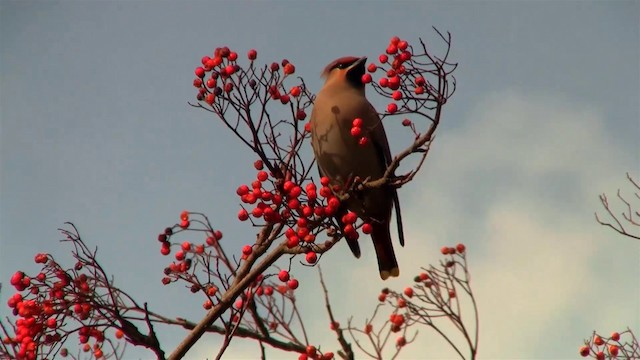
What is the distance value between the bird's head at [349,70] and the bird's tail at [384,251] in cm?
103

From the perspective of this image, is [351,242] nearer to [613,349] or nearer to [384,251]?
[384,251]

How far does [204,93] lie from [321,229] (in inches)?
36.6

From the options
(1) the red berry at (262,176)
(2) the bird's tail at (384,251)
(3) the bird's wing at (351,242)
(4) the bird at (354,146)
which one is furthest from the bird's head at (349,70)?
(1) the red berry at (262,176)

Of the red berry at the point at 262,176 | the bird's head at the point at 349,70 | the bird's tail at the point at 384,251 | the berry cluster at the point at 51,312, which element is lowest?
the berry cluster at the point at 51,312

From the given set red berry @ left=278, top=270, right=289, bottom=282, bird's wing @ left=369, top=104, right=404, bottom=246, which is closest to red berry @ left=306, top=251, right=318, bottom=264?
red berry @ left=278, top=270, right=289, bottom=282

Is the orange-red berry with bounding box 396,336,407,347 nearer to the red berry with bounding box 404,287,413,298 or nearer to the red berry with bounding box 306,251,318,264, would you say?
the red berry with bounding box 404,287,413,298

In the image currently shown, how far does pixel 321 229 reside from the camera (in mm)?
3219

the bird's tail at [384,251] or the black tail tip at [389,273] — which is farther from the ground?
the bird's tail at [384,251]

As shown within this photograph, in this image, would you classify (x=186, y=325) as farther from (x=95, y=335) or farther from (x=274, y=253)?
(x=274, y=253)

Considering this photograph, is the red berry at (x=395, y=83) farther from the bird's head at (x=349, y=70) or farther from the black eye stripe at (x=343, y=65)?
the black eye stripe at (x=343, y=65)

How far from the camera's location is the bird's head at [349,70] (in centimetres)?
480

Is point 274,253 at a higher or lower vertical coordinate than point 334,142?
lower

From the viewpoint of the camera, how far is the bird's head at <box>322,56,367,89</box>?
4805 mm

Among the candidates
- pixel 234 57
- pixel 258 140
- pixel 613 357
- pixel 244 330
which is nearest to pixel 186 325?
pixel 244 330
